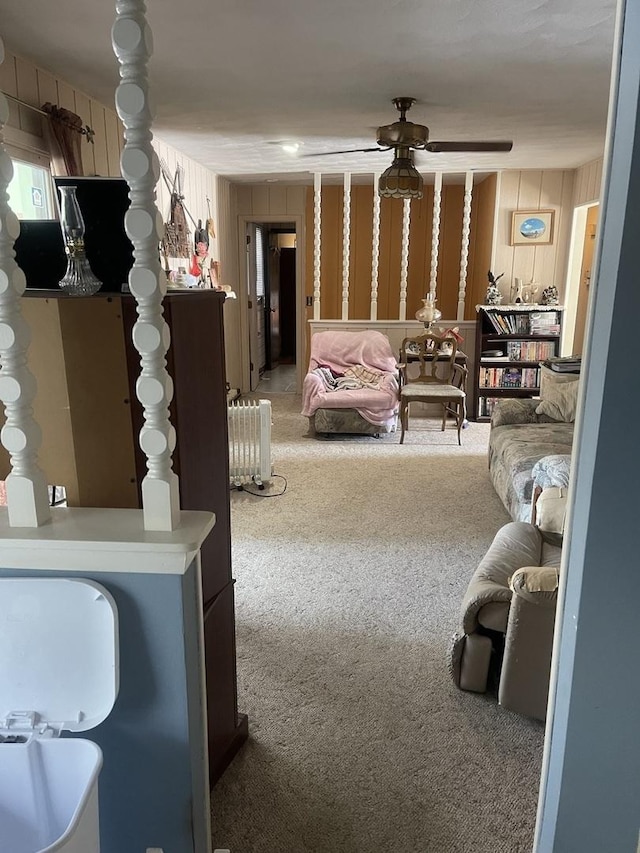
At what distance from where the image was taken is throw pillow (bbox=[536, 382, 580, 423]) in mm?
4305

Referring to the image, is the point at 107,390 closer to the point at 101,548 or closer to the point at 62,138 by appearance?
the point at 101,548

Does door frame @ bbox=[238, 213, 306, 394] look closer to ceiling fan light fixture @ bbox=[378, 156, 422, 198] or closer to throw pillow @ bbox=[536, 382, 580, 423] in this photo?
ceiling fan light fixture @ bbox=[378, 156, 422, 198]

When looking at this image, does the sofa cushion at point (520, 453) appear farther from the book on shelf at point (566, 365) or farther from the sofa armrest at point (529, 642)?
the sofa armrest at point (529, 642)

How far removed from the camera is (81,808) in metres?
1.03

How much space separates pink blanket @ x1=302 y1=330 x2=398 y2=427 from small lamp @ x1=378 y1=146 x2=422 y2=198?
1862mm

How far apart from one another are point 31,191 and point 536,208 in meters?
4.79

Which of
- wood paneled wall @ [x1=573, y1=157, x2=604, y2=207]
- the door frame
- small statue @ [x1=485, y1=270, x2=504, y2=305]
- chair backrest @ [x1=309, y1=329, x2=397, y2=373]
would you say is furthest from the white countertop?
the door frame

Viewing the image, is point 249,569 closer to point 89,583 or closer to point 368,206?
point 89,583

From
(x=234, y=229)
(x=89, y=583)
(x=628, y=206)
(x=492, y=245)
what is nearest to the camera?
(x=628, y=206)

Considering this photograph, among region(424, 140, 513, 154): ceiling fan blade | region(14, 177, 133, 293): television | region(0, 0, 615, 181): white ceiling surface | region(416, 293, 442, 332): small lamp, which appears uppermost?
Result: region(0, 0, 615, 181): white ceiling surface

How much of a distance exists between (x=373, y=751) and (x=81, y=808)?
3.79ft

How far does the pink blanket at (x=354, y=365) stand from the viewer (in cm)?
529

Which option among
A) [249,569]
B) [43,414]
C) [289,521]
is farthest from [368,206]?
[43,414]

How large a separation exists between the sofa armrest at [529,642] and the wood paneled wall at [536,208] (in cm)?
482
